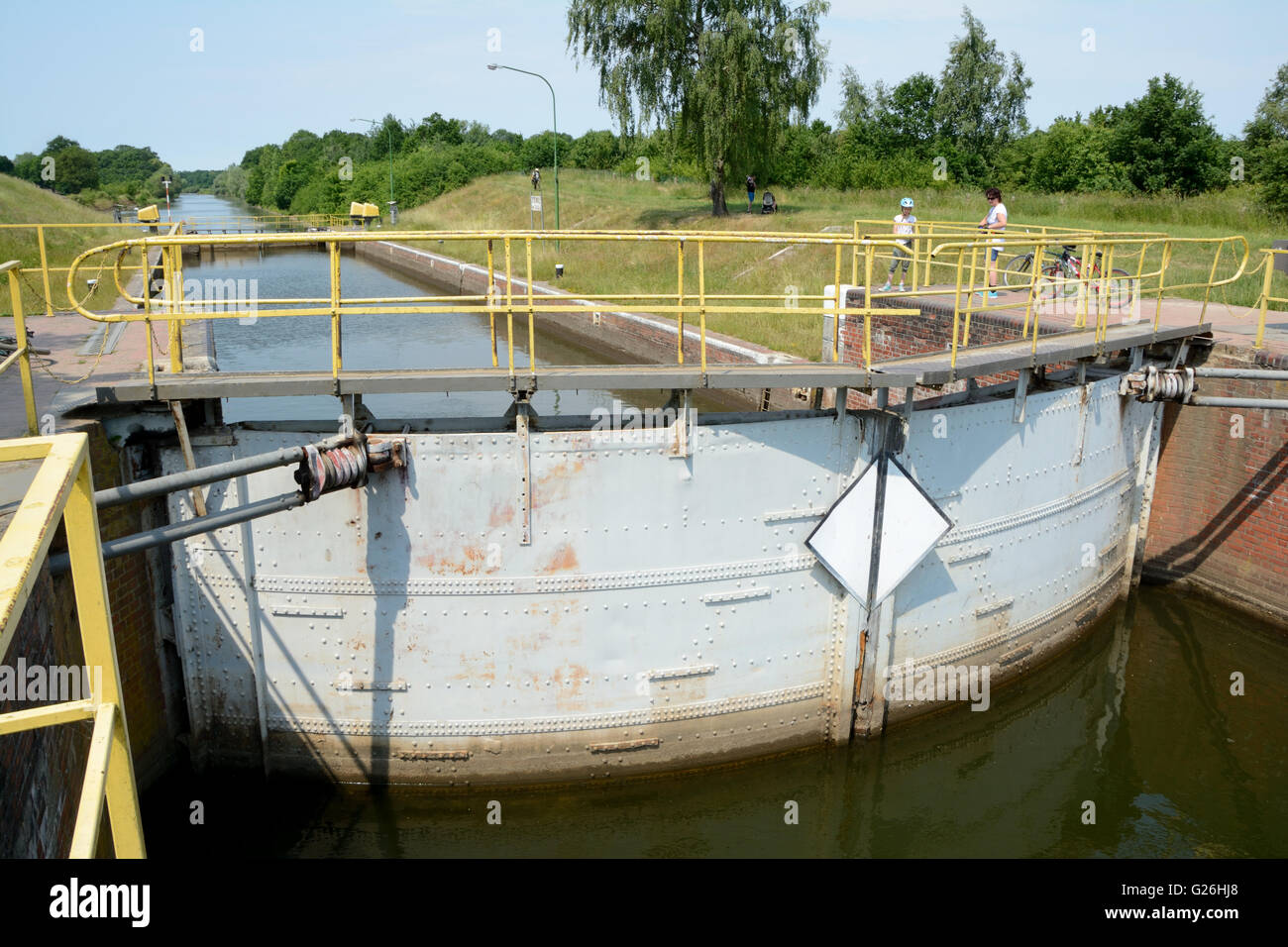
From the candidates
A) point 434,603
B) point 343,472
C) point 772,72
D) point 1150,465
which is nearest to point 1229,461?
point 1150,465

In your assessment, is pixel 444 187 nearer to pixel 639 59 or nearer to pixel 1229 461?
pixel 639 59

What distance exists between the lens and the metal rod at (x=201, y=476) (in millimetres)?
5566

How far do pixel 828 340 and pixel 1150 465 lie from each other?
15.2 feet

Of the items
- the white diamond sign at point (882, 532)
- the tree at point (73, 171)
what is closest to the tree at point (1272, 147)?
the white diamond sign at point (882, 532)

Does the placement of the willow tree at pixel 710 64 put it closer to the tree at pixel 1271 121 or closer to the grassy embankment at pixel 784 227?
the grassy embankment at pixel 784 227

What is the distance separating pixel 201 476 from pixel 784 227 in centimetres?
2868

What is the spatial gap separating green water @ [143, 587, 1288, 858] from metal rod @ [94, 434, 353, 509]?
2.86 metres

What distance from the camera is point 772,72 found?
1262 inches

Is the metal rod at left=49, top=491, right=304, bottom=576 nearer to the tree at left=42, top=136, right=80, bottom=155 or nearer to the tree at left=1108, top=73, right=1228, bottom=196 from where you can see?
the tree at left=1108, top=73, right=1228, bottom=196

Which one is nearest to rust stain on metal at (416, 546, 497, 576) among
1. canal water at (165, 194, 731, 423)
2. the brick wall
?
canal water at (165, 194, 731, 423)

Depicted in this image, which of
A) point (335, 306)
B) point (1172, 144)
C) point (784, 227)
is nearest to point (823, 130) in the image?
point (1172, 144)

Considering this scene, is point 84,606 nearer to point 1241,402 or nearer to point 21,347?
point 21,347

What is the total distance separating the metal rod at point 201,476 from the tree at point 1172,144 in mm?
38701

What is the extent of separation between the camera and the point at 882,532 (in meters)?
8.35
